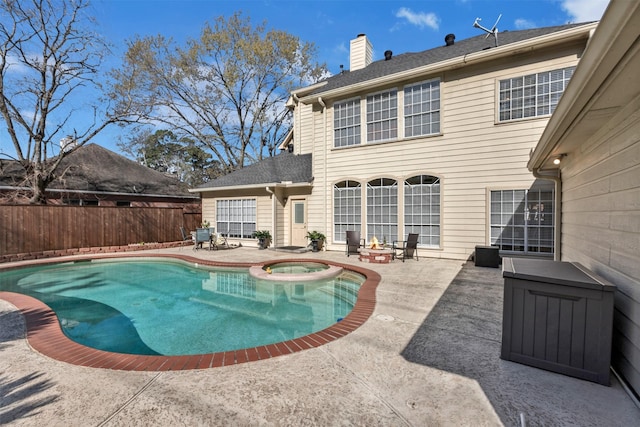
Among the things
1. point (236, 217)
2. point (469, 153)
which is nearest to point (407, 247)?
point (469, 153)

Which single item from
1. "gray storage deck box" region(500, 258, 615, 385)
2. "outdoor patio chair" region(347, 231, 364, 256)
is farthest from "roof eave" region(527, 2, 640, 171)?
"outdoor patio chair" region(347, 231, 364, 256)

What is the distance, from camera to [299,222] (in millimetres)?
11984

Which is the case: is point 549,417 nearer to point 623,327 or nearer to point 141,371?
point 623,327

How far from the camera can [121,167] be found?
19578mm

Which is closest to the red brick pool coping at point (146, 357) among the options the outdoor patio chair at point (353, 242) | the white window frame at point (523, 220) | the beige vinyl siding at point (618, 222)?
the beige vinyl siding at point (618, 222)

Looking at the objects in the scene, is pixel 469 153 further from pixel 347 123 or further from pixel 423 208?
pixel 347 123

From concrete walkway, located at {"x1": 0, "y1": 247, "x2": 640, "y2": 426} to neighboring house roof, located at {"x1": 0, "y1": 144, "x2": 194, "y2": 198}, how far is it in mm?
15760

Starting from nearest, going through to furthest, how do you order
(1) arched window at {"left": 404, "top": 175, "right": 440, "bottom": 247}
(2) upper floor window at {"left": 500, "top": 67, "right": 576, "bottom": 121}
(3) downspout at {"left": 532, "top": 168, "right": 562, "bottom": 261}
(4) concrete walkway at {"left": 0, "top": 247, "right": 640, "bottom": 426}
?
(4) concrete walkway at {"left": 0, "top": 247, "right": 640, "bottom": 426}, (3) downspout at {"left": 532, "top": 168, "right": 562, "bottom": 261}, (2) upper floor window at {"left": 500, "top": 67, "right": 576, "bottom": 121}, (1) arched window at {"left": 404, "top": 175, "right": 440, "bottom": 247}

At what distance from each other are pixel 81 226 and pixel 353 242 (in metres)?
11.0

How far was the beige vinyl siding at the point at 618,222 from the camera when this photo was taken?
224cm

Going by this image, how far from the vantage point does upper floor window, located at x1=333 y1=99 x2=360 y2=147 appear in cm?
1043

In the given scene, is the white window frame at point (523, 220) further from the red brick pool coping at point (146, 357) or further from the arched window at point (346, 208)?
the red brick pool coping at point (146, 357)

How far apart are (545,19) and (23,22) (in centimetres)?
2068

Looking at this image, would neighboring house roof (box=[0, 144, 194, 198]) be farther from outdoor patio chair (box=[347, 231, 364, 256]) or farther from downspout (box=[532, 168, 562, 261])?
downspout (box=[532, 168, 562, 261])
